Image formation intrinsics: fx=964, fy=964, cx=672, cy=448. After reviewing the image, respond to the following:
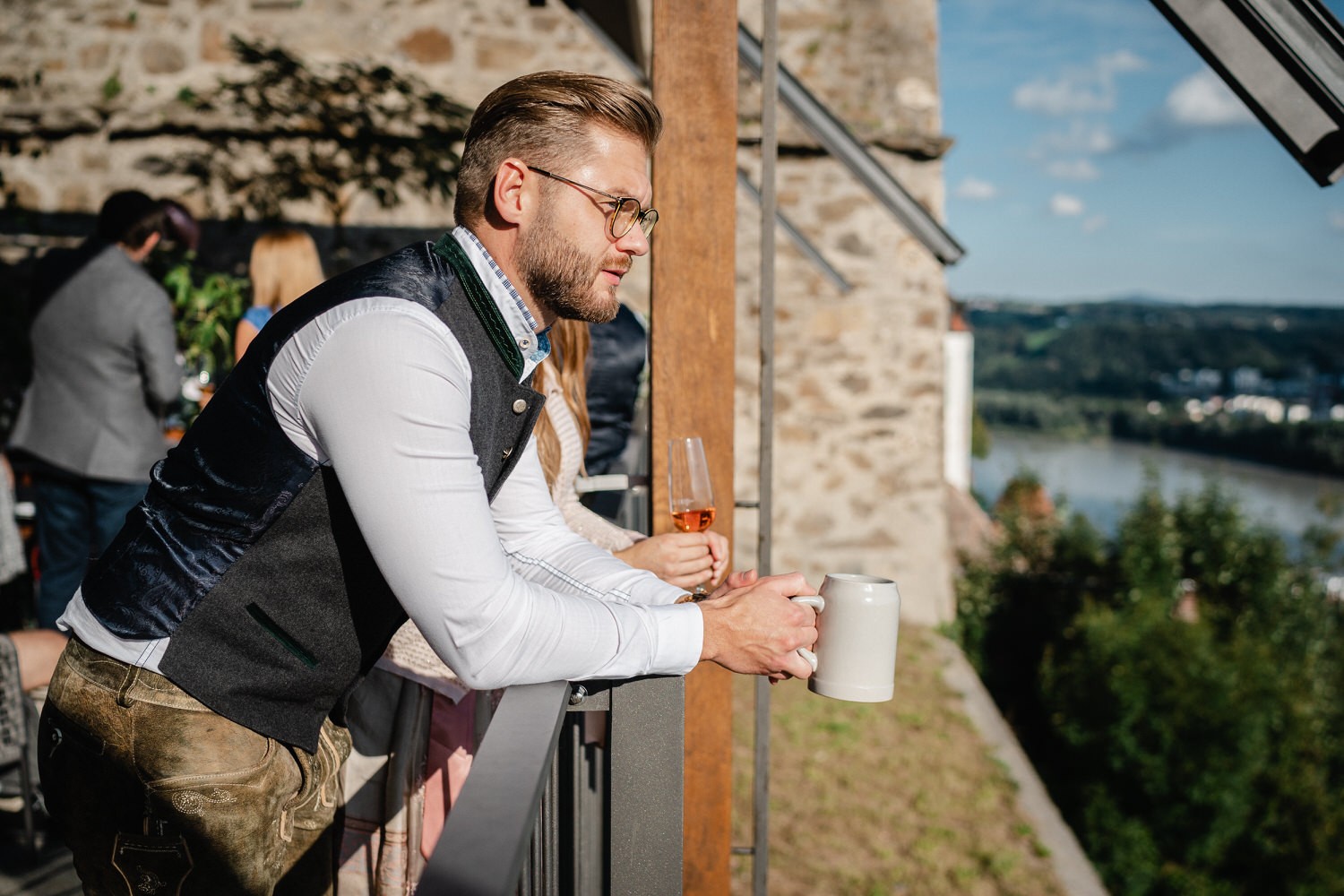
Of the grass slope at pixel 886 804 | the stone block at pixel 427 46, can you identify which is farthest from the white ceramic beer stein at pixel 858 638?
the stone block at pixel 427 46

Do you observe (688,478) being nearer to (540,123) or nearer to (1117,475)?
(540,123)

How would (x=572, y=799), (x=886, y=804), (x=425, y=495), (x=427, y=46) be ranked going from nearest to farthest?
(x=425, y=495) → (x=572, y=799) → (x=886, y=804) → (x=427, y=46)

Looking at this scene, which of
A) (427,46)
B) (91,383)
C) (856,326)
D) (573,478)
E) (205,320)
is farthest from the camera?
(856,326)

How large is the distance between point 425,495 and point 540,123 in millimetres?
565

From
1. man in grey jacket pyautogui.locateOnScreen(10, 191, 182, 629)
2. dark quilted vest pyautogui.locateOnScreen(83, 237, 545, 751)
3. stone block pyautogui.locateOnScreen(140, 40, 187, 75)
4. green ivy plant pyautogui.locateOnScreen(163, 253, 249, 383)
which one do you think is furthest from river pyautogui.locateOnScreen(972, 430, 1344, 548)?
dark quilted vest pyautogui.locateOnScreen(83, 237, 545, 751)

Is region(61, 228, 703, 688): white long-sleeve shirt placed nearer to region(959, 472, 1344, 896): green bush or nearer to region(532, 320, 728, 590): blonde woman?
region(532, 320, 728, 590): blonde woman

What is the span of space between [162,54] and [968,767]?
6.47m

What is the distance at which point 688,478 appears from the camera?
1944 millimetres

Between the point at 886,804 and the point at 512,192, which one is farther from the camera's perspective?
the point at 886,804

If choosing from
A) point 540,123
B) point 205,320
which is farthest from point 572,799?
point 205,320

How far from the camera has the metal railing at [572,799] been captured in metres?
0.79

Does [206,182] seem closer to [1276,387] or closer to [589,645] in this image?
[589,645]

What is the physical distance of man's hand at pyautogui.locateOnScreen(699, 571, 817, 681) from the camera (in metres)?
1.31

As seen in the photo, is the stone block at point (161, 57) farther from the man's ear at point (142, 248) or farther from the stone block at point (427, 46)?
the man's ear at point (142, 248)
